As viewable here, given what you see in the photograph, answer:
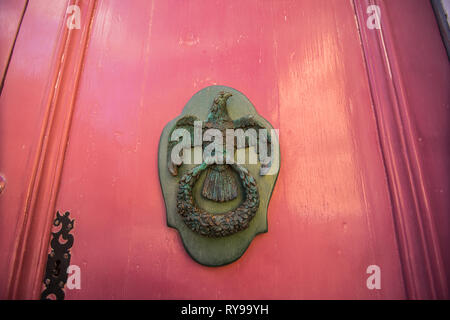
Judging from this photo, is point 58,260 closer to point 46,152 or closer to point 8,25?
point 46,152

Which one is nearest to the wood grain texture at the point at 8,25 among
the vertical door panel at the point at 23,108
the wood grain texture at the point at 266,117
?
the vertical door panel at the point at 23,108

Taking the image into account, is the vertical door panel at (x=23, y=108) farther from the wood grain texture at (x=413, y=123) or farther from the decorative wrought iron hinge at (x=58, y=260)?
the wood grain texture at (x=413, y=123)

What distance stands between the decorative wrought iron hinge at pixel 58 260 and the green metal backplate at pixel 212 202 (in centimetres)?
35

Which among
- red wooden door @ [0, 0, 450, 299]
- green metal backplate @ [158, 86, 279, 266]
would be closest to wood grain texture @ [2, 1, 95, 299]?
red wooden door @ [0, 0, 450, 299]

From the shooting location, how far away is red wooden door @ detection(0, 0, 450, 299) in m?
0.68

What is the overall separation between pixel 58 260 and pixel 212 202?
0.52 m

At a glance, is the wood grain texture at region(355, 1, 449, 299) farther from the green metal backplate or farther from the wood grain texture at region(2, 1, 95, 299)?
the wood grain texture at region(2, 1, 95, 299)

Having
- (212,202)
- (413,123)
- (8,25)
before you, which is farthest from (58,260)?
(413,123)

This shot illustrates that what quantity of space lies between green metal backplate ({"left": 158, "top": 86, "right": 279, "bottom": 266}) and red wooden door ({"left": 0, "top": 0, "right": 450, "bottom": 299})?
0.14 feet

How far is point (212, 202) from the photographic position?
716 millimetres

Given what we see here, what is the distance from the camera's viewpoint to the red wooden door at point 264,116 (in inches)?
26.6

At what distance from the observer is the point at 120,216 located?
756 mm

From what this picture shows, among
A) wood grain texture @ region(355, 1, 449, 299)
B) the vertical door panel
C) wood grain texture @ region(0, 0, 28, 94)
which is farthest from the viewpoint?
wood grain texture @ region(0, 0, 28, 94)

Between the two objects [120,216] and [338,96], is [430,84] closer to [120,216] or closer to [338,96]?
[338,96]
